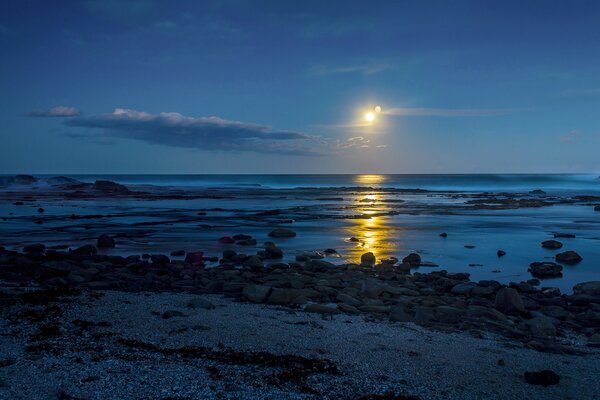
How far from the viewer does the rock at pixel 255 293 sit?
1184 cm

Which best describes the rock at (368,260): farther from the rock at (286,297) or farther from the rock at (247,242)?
the rock at (247,242)

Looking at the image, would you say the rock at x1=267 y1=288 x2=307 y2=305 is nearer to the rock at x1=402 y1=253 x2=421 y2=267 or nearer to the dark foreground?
the dark foreground

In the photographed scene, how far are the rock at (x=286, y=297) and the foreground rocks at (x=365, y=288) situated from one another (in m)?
0.02

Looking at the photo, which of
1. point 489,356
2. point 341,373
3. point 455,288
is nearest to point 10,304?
point 341,373

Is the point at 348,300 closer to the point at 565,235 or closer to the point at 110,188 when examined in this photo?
the point at 565,235

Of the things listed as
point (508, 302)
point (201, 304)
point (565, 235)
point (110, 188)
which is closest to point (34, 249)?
point (201, 304)

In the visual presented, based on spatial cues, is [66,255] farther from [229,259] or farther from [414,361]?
[414,361]

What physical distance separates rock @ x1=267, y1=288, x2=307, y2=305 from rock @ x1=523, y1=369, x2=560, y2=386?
546cm

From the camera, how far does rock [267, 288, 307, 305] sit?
1161 cm

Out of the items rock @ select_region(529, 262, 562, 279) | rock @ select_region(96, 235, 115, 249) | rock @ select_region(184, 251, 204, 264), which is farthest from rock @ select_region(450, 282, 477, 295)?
rock @ select_region(96, 235, 115, 249)

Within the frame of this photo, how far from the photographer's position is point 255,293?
473 inches

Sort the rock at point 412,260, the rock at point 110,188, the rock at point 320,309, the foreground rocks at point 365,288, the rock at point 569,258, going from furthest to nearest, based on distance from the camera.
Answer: the rock at point 110,188 < the rock at point 569,258 < the rock at point 412,260 < the rock at point 320,309 < the foreground rocks at point 365,288

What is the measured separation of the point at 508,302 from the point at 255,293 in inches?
232

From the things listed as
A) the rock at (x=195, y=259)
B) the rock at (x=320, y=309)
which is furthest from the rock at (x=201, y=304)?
the rock at (x=195, y=259)
